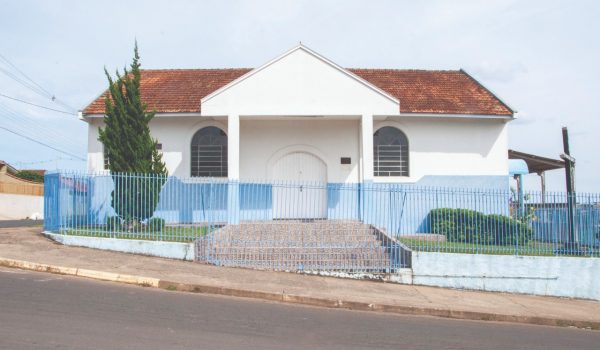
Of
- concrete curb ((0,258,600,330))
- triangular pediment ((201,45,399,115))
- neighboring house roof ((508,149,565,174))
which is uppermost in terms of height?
triangular pediment ((201,45,399,115))

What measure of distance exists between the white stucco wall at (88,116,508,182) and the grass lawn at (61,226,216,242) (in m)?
4.85

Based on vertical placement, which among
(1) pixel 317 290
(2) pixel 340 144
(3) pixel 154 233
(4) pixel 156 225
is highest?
(2) pixel 340 144

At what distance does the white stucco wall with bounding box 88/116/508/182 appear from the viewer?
681 inches

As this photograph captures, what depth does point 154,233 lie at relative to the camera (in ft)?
40.8

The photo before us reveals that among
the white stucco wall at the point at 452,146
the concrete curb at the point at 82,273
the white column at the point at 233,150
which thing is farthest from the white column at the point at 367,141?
the concrete curb at the point at 82,273

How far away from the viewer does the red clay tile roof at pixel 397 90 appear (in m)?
17.1

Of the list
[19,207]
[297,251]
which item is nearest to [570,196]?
[297,251]

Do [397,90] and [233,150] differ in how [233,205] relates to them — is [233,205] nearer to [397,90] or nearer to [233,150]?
[233,150]

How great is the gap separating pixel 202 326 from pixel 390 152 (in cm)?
1190

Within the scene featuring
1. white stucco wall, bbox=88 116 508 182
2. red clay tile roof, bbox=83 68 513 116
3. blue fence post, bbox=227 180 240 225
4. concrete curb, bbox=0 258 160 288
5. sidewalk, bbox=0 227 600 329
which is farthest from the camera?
white stucco wall, bbox=88 116 508 182

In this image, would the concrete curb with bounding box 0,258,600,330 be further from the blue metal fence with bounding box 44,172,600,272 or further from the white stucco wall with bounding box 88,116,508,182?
the white stucco wall with bounding box 88,116,508,182

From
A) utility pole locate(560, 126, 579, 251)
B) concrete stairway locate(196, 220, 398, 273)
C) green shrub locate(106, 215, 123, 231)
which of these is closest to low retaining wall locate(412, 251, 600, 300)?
utility pole locate(560, 126, 579, 251)

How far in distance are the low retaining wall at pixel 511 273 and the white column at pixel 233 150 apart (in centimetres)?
632

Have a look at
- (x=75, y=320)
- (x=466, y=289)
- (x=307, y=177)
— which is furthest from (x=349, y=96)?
(x=75, y=320)
